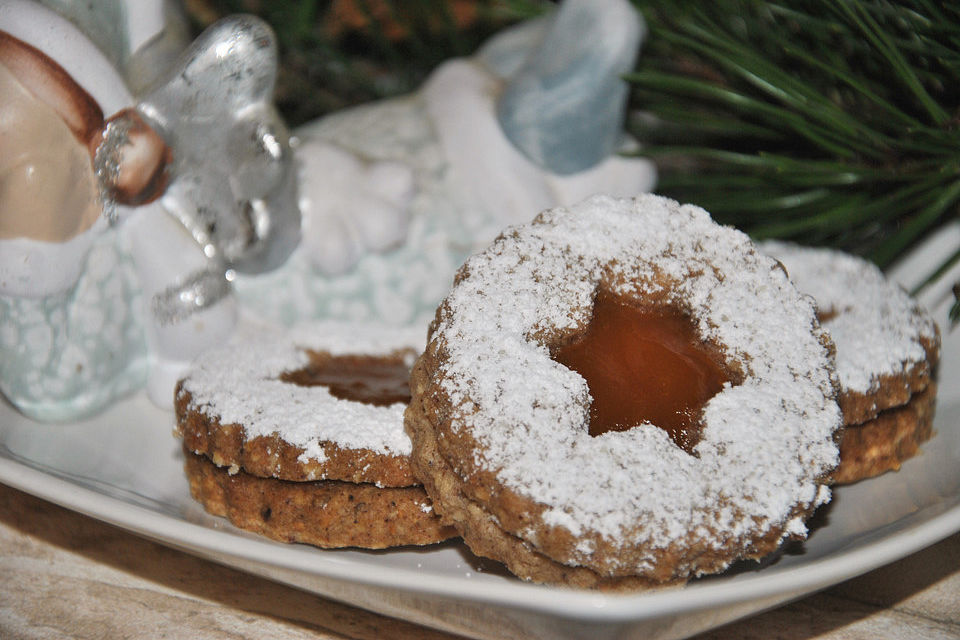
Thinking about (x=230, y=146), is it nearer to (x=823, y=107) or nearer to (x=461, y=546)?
(x=461, y=546)


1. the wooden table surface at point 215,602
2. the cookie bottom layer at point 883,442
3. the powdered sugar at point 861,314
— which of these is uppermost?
the powdered sugar at point 861,314

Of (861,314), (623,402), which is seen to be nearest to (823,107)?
(861,314)

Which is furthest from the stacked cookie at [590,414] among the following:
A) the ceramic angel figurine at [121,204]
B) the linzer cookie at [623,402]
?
the ceramic angel figurine at [121,204]

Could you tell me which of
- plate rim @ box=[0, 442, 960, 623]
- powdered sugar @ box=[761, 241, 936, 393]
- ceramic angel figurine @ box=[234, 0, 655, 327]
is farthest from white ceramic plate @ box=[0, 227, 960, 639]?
ceramic angel figurine @ box=[234, 0, 655, 327]

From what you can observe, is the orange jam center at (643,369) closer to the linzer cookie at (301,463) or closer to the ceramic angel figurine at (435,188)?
the linzer cookie at (301,463)

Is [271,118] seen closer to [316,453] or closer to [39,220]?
[39,220]

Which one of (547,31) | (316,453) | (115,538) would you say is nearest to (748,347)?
(316,453)

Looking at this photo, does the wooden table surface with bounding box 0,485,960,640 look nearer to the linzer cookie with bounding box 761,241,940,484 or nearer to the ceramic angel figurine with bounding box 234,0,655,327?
the linzer cookie with bounding box 761,241,940,484
